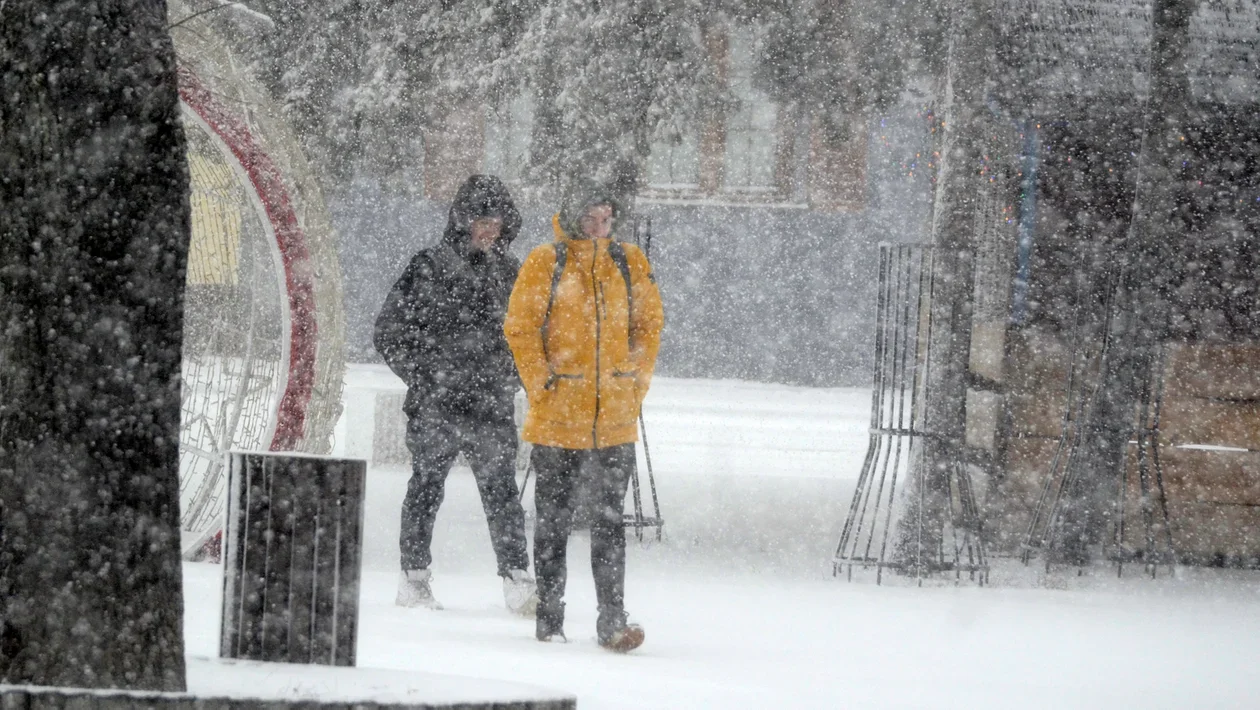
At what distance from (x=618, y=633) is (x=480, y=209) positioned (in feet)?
6.83

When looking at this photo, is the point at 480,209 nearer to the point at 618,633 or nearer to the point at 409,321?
the point at 409,321

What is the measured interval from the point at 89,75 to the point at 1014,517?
284 inches

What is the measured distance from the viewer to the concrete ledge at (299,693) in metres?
3.13

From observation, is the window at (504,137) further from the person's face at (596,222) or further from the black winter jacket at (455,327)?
the person's face at (596,222)

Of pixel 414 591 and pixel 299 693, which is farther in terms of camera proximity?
pixel 414 591

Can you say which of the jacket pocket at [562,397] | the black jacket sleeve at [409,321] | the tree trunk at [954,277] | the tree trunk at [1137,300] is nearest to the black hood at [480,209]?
the black jacket sleeve at [409,321]

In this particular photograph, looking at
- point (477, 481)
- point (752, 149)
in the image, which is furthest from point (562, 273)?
point (752, 149)

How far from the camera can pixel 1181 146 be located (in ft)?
31.2

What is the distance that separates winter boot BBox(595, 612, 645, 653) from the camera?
5.86m

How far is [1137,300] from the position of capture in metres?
8.55

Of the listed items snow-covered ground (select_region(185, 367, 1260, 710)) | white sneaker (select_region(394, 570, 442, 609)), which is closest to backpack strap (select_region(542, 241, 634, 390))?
snow-covered ground (select_region(185, 367, 1260, 710))

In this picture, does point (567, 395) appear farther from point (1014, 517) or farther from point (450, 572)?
point (1014, 517)

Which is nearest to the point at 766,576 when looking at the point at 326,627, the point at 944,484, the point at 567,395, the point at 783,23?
the point at 944,484

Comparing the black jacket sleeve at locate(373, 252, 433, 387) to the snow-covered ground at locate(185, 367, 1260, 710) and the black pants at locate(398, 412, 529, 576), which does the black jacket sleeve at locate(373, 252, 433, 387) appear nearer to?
the black pants at locate(398, 412, 529, 576)
